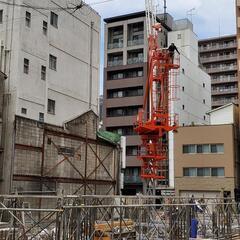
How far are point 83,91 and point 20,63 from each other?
10270 millimetres

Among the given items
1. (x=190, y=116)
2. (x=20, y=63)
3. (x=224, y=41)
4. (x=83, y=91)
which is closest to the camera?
(x=20, y=63)

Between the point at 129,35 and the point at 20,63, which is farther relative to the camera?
the point at 129,35

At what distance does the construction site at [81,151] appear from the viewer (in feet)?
63.2

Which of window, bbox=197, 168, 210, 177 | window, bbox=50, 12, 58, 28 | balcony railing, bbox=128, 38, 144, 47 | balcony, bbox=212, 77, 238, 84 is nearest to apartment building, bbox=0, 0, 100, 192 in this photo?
window, bbox=50, 12, 58, 28

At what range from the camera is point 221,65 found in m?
111

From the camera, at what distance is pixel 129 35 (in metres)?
89.8

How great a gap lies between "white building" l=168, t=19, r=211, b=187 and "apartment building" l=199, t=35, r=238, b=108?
44.3 feet

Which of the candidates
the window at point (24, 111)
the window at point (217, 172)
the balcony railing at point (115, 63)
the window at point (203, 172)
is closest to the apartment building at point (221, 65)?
the balcony railing at point (115, 63)

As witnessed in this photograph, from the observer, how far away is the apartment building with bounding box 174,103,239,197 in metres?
62.5

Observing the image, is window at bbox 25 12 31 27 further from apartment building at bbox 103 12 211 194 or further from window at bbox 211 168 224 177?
apartment building at bbox 103 12 211 194

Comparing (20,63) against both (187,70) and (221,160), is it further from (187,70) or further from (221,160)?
(187,70)

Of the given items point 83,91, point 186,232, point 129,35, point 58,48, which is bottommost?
point 186,232

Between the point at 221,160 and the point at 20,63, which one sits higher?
the point at 20,63

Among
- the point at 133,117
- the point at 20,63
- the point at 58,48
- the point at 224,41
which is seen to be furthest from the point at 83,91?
the point at 224,41
